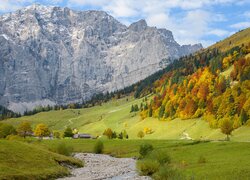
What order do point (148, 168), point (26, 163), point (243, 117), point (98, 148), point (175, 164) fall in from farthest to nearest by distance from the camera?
point (243, 117) < point (98, 148) < point (175, 164) < point (26, 163) < point (148, 168)

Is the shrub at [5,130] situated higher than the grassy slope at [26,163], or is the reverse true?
the shrub at [5,130]

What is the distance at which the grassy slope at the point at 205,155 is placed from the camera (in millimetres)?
48438

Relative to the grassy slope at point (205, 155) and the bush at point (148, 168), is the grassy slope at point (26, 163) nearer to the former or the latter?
the bush at point (148, 168)

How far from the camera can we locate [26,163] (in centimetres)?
6225

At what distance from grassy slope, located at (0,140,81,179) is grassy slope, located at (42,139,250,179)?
2214 cm

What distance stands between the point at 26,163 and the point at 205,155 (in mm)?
39306

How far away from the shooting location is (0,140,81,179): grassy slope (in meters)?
54.5

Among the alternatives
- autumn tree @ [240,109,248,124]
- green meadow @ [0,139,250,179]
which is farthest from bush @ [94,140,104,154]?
autumn tree @ [240,109,248,124]

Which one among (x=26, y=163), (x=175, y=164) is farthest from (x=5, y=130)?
(x=175, y=164)

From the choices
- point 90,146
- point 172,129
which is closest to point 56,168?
point 90,146

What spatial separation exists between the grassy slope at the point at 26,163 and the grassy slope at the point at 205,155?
871 inches

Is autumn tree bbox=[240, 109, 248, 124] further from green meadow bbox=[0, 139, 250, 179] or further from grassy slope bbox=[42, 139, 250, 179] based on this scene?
green meadow bbox=[0, 139, 250, 179]

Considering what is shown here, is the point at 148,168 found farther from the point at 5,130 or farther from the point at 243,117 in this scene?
the point at 5,130

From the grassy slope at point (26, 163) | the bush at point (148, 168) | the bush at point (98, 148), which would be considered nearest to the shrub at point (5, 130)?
the bush at point (98, 148)
